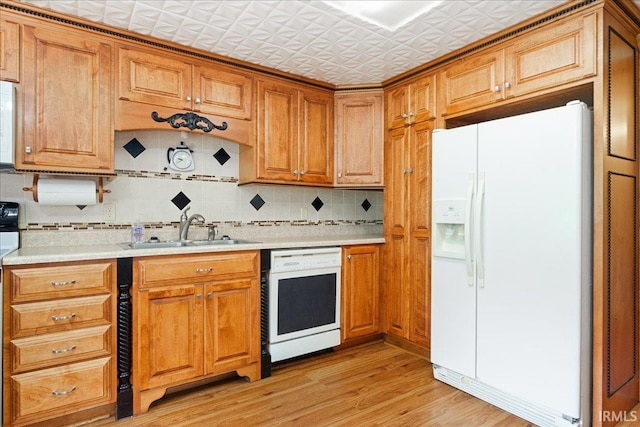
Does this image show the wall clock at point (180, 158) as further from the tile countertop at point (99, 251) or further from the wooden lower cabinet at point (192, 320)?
the wooden lower cabinet at point (192, 320)

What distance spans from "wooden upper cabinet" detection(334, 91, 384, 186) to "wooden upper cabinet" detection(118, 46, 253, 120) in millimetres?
884

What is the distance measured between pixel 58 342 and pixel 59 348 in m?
0.03

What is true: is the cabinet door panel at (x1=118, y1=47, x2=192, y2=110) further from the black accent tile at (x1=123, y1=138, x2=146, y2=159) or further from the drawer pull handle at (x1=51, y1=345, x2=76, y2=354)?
the drawer pull handle at (x1=51, y1=345, x2=76, y2=354)

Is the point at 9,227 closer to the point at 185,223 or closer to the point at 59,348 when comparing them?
the point at 59,348

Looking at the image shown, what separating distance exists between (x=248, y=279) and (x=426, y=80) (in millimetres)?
2006

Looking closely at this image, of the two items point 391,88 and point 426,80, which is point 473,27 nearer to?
point 426,80

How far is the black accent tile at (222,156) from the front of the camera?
2.97 meters

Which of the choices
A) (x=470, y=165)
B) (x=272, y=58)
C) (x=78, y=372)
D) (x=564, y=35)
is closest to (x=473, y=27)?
(x=564, y=35)

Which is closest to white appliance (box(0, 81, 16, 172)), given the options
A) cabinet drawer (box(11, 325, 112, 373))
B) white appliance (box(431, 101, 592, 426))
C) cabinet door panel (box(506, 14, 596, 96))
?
cabinet drawer (box(11, 325, 112, 373))

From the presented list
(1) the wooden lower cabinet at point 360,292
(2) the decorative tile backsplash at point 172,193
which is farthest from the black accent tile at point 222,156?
→ (1) the wooden lower cabinet at point 360,292

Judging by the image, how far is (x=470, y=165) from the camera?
2309 mm

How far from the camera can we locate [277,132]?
2.96m

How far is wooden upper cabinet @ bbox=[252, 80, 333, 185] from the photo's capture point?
2.89m

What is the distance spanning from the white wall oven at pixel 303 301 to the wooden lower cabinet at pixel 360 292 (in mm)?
Result: 81
